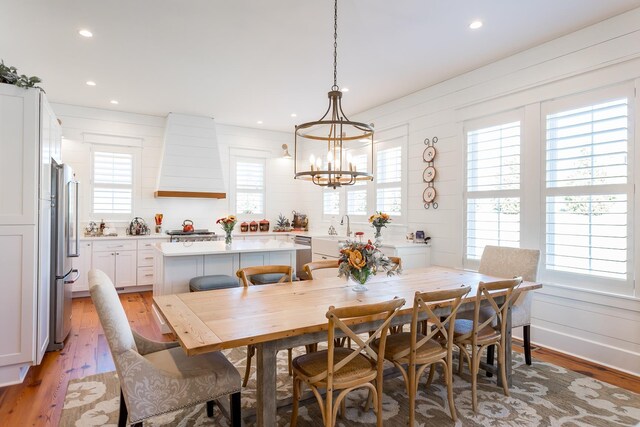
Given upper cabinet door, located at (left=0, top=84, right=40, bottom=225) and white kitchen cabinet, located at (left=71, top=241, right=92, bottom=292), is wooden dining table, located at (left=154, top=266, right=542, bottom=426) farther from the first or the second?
white kitchen cabinet, located at (left=71, top=241, right=92, bottom=292)

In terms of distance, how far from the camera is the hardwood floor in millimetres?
2492

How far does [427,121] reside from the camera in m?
5.09

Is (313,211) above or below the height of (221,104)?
below

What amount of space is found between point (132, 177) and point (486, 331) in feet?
19.6

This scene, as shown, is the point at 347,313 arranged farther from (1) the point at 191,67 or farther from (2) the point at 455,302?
(1) the point at 191,67

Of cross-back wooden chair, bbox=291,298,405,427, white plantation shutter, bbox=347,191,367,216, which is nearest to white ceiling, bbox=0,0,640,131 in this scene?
white plantation shutter, bbox=347,191,367,216

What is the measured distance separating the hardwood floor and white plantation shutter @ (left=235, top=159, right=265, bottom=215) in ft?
10.7

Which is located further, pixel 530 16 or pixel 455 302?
pixel 530 16

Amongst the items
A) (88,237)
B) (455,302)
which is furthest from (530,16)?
(88,237)

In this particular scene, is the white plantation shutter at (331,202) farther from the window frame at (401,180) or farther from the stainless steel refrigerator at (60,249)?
the stainless steel refrigerator at (60,249)

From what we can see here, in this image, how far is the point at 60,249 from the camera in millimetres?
3512

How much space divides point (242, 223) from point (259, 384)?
556 cm

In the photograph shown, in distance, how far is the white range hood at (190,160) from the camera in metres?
6.38

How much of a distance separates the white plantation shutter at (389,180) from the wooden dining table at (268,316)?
273cm
